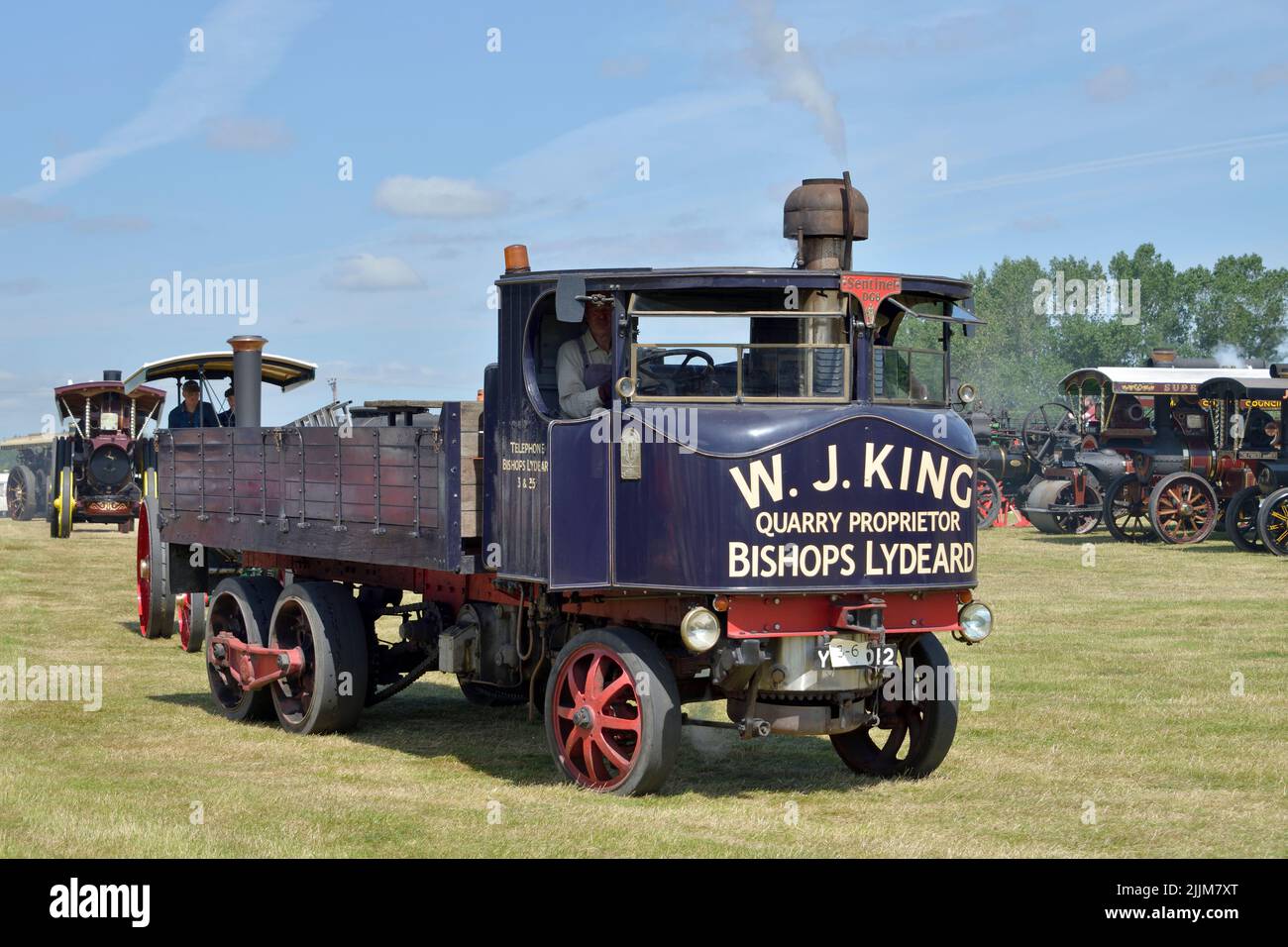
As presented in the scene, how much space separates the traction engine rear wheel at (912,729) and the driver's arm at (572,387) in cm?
209

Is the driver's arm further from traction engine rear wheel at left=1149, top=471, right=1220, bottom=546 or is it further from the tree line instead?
the tree line

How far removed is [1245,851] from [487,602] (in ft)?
14.4

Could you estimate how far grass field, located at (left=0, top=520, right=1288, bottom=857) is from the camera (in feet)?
24.8

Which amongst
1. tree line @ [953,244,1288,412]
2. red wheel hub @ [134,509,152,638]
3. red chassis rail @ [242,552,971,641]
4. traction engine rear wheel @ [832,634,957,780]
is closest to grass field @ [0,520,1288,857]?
traction engine rear wheel @ [832,634,957,780]

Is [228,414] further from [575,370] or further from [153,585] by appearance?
[575,370]

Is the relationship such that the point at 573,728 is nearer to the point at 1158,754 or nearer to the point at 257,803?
the point at 257,803

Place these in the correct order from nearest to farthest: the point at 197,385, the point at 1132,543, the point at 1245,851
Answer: the point at 1245,851 < the point at 197,385 < the point at 1132,543

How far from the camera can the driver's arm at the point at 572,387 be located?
28.7 feet

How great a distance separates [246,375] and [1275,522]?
16.8 meters

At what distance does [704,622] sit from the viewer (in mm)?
8211

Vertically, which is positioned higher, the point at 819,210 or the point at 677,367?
the point at 819,210

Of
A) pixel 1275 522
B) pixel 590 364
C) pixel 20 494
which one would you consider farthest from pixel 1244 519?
pixel 20 494

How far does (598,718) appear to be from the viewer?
866 centimetres
